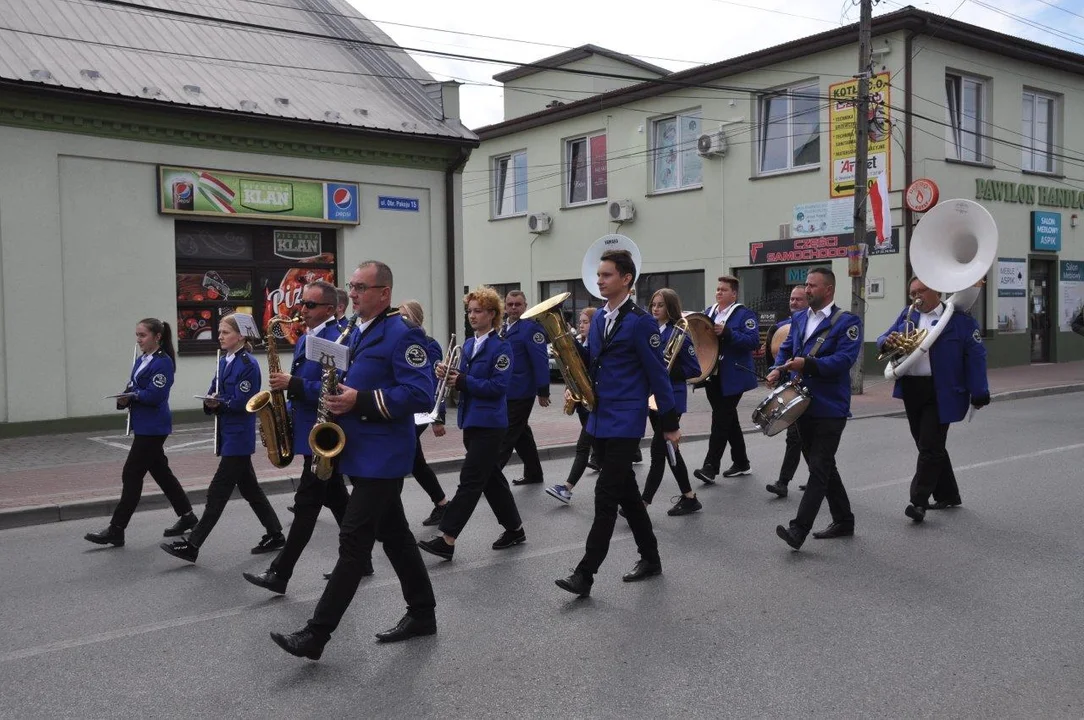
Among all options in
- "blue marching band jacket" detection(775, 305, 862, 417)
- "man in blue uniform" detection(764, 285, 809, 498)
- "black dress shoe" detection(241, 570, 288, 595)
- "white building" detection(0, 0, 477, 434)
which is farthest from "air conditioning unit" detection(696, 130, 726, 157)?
"black dress shoe" detection(241, 570, 288, 595)

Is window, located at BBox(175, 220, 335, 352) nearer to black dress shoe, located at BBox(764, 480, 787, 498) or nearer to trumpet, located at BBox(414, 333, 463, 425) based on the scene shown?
trumpet, located at BBox(414, 333, 463, 425)

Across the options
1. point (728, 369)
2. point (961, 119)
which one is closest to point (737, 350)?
point (728, 369)

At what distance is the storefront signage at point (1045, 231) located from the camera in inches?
923

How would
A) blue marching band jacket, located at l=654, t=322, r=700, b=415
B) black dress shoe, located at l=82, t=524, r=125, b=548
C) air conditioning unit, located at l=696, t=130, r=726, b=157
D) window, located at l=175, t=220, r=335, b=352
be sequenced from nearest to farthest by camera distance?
black dress shoe, located at l=82, t=524, r=125, b=548
blue marching band jacket, located at l=654, t=322, r=700, b=415
window, located at l=175, t=220, r=335, b=352
air conditioning unit, located at l=696, t=130, r=726, b=157

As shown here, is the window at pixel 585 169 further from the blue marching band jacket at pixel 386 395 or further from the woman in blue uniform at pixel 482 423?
the blue marching band jacket at pixel 386 395

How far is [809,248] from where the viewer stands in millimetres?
21844

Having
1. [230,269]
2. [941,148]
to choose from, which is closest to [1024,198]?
[941,148]

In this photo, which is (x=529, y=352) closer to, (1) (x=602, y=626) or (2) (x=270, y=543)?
(2) (x=270, y=543)

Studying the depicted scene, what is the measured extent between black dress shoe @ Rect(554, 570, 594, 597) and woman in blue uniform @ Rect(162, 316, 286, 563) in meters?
2.43

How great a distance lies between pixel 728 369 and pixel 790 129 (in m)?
14.7

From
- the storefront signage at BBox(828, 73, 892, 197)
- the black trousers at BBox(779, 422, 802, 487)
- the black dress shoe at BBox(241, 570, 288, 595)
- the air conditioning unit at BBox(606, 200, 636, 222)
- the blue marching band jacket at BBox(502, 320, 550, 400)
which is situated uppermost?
the storefront signage at BBox(828, 73, 892, 197)

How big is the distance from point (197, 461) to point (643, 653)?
7.72 metres

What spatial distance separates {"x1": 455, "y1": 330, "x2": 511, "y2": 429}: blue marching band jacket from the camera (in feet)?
22.1

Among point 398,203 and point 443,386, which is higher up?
point 398,203
